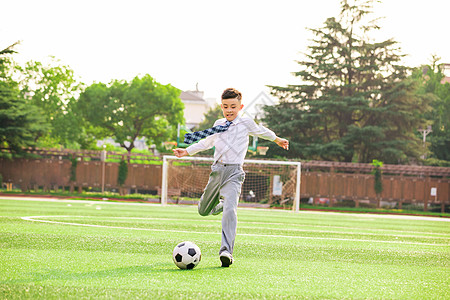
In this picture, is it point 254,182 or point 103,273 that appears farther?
point 254,182

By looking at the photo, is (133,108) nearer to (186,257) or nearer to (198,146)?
(198,146)

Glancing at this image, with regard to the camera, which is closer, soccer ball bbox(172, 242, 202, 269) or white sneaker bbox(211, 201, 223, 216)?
soccer ball bbox(172, 242, 202, 269)

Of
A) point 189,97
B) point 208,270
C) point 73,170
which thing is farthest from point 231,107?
point 189,97

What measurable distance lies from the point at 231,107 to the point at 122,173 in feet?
91.2

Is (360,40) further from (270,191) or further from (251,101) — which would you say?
(251,101)

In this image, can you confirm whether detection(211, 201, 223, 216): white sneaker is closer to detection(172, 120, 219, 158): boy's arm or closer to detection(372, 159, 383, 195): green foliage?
detection(172, 120, 219, 158): boy's arm

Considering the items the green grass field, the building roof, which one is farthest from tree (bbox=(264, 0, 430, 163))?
the building roof

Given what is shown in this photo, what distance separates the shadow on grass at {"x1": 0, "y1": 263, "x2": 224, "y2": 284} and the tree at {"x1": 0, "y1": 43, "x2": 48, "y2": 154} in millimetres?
29311

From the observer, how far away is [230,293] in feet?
12.6

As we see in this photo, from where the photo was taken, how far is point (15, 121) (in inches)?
1292

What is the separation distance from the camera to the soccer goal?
2853 cm

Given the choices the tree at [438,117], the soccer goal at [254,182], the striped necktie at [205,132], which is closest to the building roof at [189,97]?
the tree at [438,117]

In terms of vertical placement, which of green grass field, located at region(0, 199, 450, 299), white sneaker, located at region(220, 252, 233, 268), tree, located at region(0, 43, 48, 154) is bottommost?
green grass field, located at region(0, 199, 450, 299)

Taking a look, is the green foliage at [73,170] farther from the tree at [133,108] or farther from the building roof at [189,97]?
the building roof at [189,97]
